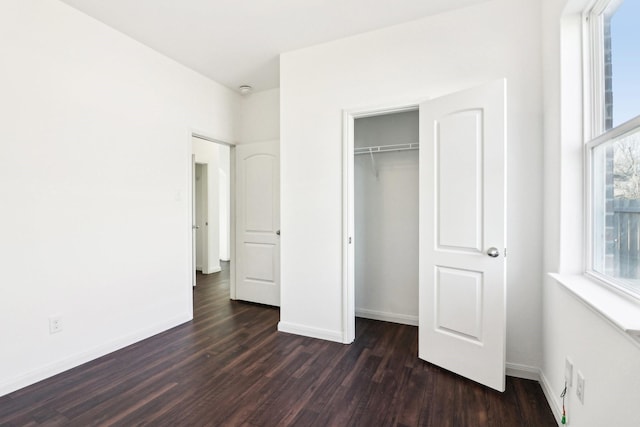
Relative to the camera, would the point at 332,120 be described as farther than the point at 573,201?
Yes

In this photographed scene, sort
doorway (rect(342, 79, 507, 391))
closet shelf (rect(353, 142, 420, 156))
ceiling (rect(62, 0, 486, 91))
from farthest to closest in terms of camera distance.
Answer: closet shelf (rect(353, 142, 420, 156)) → ceiling (rect(62, 0, 486, 91)) → doorway (rect(342, 79, 507, 391))

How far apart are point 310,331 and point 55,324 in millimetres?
2007

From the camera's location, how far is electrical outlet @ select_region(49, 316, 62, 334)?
2279 mm

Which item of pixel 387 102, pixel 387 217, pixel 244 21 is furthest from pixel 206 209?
pixel 387 102

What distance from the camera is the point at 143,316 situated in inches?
116

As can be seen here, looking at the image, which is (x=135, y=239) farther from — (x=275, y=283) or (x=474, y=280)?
(x=474, y=280)

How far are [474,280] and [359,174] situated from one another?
5.68ft

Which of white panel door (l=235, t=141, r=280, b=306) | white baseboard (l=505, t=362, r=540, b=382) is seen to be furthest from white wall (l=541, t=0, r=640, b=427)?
white panel door (l=235, t=141, r=280, b=306)

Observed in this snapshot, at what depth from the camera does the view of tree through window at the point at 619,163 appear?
1273mm

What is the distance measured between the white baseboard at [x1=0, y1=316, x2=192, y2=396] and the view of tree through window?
3.45m

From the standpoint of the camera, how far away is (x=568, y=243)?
1.78 m

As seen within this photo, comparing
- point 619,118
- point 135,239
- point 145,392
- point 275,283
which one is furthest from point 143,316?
point 619,118

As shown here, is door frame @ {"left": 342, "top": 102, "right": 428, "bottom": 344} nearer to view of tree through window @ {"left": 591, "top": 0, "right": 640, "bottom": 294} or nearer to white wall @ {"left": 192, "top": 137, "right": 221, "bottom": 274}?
view of tree through window @ {"left": 591, "top": 0, "right": 640, "bottom": 294}

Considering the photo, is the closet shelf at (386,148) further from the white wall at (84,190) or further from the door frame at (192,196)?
the white wall at (84,190)
